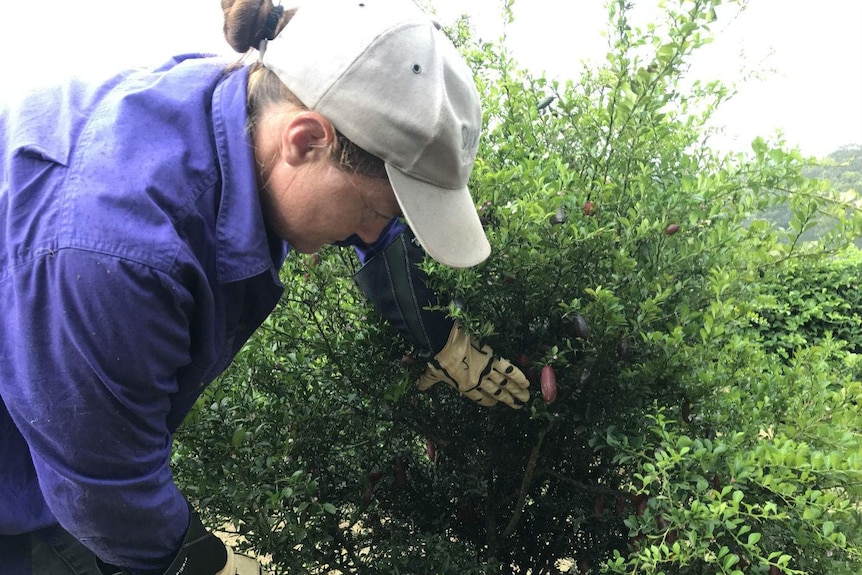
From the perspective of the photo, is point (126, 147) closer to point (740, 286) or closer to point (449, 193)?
point (449, 193)

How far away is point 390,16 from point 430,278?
22.6 inches

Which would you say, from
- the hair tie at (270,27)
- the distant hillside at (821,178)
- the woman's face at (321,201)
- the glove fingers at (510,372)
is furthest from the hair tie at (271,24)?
the distant hillside at (821,178)

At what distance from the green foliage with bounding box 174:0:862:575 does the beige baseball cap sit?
298 mm

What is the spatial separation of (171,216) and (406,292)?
608mm

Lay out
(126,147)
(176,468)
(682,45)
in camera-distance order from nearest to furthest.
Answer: (126,147) < (682,45) < (176,468)

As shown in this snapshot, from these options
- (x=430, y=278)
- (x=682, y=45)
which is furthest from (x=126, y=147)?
(x=682, y=45)

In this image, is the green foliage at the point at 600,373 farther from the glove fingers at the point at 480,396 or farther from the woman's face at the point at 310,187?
the woman's face at the point at 310,187

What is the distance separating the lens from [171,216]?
894 millimetres

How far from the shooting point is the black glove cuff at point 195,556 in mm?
1146

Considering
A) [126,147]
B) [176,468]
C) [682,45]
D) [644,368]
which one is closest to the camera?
[126,147]

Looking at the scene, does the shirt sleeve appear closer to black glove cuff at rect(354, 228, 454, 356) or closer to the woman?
the woman

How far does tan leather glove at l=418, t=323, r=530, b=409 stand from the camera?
1.44 metres

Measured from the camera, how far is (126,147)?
2.89 ft

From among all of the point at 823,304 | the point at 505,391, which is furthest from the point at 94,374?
the point at 823,304
